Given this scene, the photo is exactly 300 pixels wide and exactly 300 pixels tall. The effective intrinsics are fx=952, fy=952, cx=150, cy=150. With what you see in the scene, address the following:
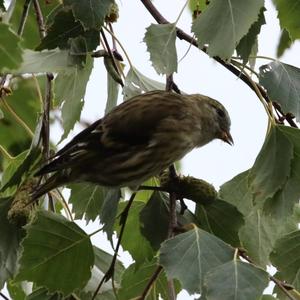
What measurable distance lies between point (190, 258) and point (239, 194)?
0.63 meters

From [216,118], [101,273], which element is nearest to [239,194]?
[101,273]

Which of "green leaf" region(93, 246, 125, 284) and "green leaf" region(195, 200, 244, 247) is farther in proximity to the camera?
"green leaf" region(93, 246, 125, 284)

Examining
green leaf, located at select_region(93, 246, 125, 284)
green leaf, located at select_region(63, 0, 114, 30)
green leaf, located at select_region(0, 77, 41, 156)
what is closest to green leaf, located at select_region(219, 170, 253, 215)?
green leaf, located at select_region(93, 246, 125, 284)

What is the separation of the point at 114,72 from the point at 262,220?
24.9 inches

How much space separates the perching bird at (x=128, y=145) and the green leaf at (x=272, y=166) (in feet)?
1.43

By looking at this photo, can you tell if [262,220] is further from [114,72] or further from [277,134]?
[114,72]

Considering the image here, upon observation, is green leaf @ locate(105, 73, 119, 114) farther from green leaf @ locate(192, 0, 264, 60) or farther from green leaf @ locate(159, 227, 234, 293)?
green leaf @ locate(159, 227, 234, 293)

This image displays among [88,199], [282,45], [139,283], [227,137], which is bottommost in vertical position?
[139,283]

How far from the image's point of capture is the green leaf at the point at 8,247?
8.75ft

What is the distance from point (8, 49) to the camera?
1.79 meters

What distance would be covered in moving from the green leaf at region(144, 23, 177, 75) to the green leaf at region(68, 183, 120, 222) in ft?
1.68

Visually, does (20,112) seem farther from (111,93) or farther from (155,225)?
(155,225)

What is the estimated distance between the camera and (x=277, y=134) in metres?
2.67

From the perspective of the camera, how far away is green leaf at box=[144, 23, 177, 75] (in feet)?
8.55
